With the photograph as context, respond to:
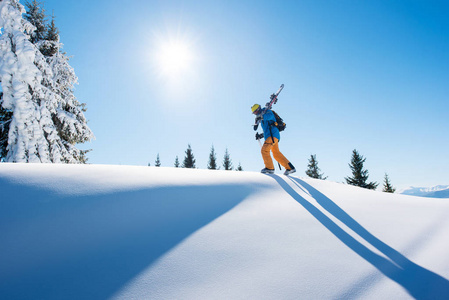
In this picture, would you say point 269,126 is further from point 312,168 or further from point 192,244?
point 312,168

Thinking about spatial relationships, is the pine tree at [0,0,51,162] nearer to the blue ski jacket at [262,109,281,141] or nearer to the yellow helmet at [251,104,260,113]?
the yellow helmet at [251,104,260,113]

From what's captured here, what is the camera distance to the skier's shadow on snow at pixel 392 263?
3.75 feet

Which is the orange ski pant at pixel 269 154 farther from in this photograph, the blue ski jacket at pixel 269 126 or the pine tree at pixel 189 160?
the pine tree at pixel 189 160

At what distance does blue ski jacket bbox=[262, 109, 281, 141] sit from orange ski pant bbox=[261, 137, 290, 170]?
0.33ft

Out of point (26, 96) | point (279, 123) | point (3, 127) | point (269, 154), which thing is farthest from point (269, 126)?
point (3, 127)

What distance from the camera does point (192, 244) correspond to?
1.37 meters

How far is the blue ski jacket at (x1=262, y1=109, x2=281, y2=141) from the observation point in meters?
4.54

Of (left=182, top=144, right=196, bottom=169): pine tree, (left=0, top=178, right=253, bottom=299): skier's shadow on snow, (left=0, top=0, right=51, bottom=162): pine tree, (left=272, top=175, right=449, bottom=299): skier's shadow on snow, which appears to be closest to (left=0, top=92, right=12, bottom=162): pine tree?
(left=0, top=0, right=51, bottom=162): pine tree

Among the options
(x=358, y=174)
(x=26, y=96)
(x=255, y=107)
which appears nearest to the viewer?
(x=255, y=107)

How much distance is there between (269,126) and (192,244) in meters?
3.63

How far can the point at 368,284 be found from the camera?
1161 millimetres

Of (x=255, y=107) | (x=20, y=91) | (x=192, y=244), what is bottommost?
(x=192, y=244)

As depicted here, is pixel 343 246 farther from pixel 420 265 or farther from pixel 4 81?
pixel 4 81

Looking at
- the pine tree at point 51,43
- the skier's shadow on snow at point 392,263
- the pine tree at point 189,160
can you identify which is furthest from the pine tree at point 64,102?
the pine tree at point 189,160
